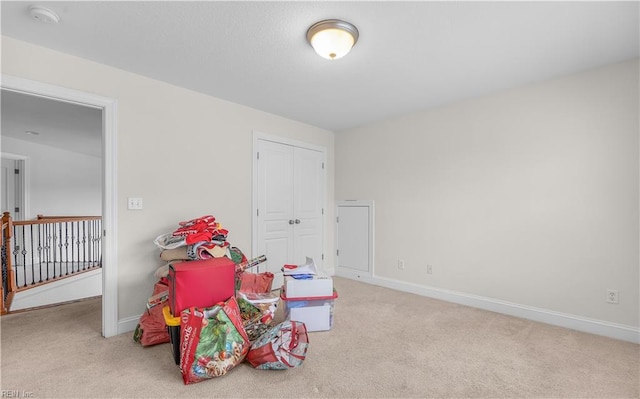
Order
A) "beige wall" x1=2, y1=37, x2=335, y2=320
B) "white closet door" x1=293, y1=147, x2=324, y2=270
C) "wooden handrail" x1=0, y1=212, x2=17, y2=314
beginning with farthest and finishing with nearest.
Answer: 1. "white closet door" x1=293, y1=147, x2=324, y2=270
2. "wooden handrail" x1=0, y1=212, x2=17, y2=314
3. "beige wall" x1=2, y1=37, x2=335, y2=320

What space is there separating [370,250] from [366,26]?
303 cm

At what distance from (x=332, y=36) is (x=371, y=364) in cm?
228

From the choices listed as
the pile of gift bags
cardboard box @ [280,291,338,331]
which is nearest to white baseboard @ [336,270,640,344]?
cardboard box @ [280,291,338,331]

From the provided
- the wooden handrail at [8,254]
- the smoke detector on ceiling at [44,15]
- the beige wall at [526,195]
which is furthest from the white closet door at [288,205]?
the wooden handrail at [8,254]

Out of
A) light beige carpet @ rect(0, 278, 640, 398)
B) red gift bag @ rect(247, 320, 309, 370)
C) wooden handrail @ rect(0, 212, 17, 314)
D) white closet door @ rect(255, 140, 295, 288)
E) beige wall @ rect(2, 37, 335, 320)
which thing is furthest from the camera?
white closet door @ rect(255, 140, 295, 288)

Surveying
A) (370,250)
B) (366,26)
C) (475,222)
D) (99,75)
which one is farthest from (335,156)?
(99,75)

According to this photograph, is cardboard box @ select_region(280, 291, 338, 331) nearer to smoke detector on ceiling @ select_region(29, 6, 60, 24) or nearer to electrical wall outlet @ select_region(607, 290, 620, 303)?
electrical wall outlet @ select_region(607, 290, 620, 303)

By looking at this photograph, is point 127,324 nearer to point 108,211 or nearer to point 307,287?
point 108,211

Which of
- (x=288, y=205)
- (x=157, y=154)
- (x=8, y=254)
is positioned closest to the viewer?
(x=157, y=154)

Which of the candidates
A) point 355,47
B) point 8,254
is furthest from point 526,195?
point 8,254

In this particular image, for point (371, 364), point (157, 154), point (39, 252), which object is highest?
point (157, 154)

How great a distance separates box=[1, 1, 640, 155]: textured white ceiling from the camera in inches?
73.6

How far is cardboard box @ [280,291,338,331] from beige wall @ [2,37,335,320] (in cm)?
122

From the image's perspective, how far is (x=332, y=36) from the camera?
203cm
